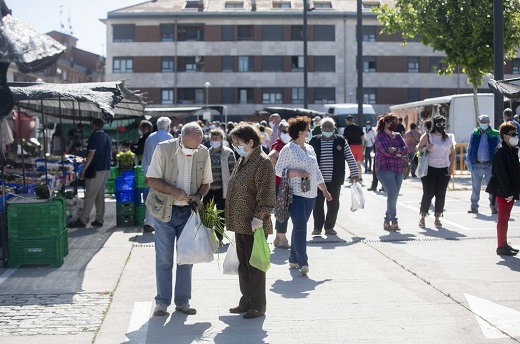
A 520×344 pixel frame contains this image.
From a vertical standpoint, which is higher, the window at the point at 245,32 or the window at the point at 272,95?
the window at the point at 245,32

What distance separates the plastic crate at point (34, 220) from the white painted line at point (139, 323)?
2.51m

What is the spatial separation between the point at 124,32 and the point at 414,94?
75.3 feet

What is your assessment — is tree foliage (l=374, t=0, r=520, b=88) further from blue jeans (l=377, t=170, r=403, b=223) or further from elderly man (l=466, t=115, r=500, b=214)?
blue jeans (l=377, t=170, r=403, b=223)

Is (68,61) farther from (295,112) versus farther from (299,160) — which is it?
(299,160)

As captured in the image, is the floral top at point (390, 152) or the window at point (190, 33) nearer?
the floral top at point (390, 152)

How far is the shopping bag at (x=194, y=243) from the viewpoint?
7633 millimetres

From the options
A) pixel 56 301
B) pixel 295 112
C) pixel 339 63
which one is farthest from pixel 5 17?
pixel 339 63

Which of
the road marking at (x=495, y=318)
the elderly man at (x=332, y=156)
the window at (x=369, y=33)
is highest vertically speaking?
the window at (x=369, y=33)

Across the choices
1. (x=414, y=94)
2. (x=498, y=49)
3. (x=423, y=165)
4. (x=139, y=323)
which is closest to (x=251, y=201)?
(x=139, y=323)

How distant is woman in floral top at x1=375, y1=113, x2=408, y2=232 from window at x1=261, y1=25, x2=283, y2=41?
2079 inches

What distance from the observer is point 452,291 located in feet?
28.3

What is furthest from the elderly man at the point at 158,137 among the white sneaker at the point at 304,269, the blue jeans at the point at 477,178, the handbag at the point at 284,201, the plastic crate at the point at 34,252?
the blue jeans at the point at 477,178

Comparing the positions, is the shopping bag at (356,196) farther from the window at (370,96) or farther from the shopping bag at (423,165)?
the window at (370,96)

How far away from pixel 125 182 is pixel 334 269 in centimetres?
559
